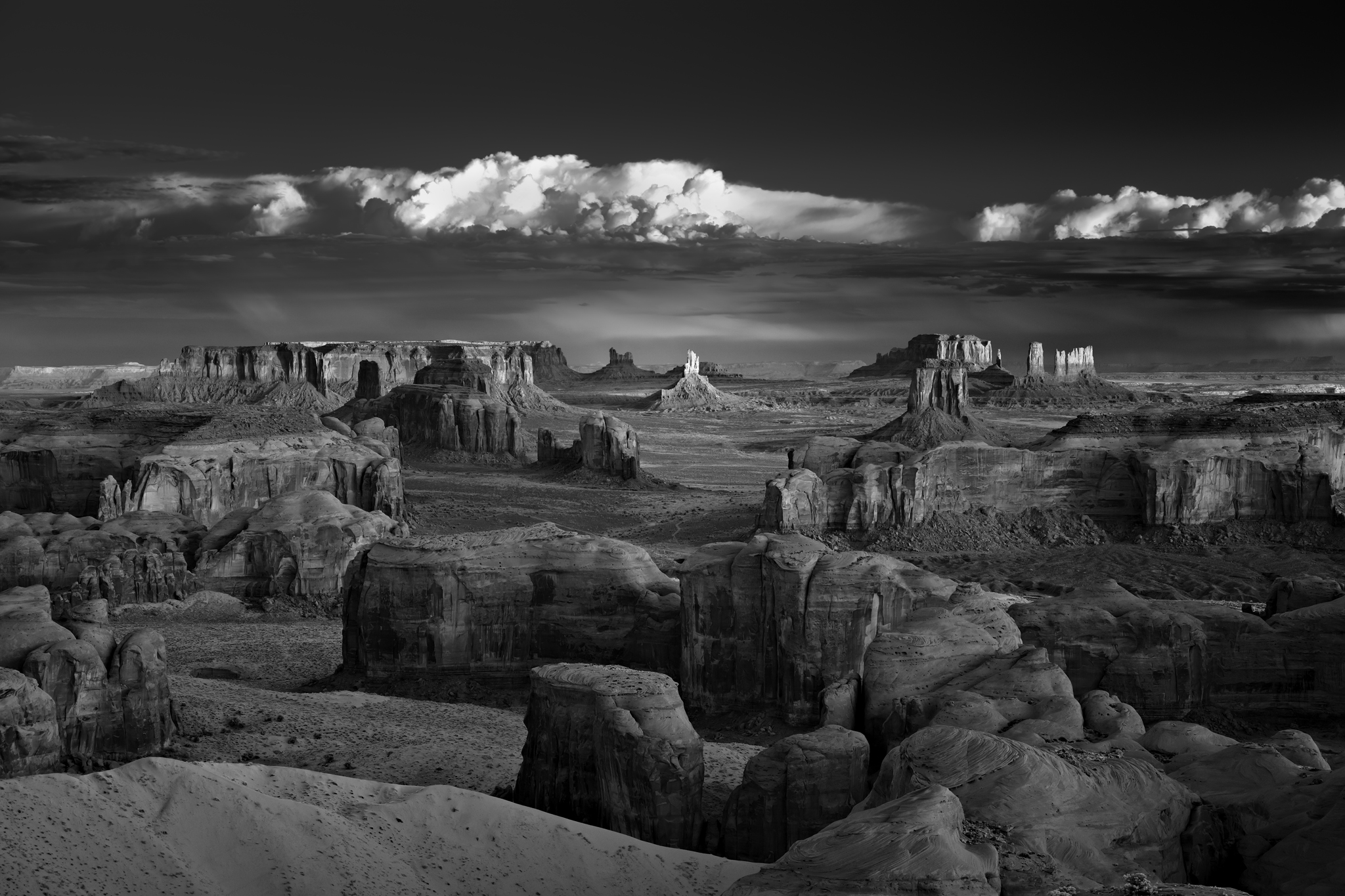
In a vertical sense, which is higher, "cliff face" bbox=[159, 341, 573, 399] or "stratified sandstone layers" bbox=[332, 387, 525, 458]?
"cliff face" bbox=[159, 341, 573, 399]

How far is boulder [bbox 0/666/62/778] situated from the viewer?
27422 mm

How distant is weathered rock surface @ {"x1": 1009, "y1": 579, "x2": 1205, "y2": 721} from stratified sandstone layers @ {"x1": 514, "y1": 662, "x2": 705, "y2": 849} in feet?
37.7

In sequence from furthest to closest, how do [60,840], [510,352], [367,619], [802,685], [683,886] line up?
[510,352], [367,619], [802,685], [683,886], [60,840]

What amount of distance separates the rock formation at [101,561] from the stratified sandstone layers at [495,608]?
15.5 meters

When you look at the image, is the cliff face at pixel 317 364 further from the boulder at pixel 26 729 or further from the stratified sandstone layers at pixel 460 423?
the boulder at pixel 26 729

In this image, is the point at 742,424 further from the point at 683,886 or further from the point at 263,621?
the point at 683,886

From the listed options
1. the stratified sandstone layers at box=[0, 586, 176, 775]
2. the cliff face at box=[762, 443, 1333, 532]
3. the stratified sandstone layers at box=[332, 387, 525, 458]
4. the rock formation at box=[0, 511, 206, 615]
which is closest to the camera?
the stratified sandstone layers at box=[0, 586, 176, 775]

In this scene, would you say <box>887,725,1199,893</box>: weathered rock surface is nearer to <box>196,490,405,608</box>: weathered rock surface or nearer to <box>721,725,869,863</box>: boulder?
<box>721,725,869,863</box>: boulder

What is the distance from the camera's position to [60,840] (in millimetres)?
22531

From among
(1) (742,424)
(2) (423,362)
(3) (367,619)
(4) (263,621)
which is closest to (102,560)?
(4) (263,621)

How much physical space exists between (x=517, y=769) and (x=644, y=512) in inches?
1993

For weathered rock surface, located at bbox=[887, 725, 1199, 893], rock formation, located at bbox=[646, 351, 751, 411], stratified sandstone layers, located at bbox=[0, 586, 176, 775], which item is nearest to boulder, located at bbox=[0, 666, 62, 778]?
stratified sandstone layers, located at bbox=[0, 586, 176, 775]

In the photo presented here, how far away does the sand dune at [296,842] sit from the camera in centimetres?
2248

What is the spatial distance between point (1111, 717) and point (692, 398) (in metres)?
160
